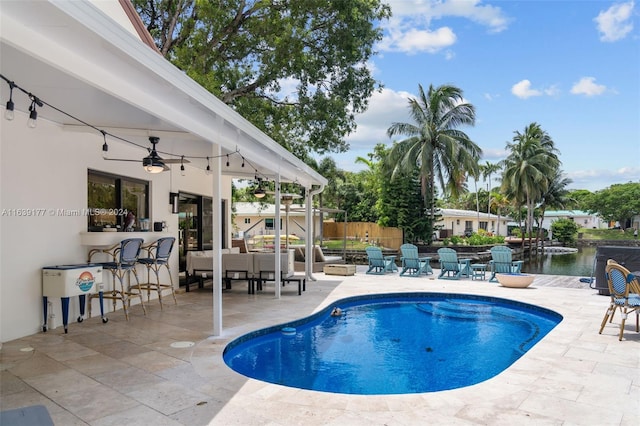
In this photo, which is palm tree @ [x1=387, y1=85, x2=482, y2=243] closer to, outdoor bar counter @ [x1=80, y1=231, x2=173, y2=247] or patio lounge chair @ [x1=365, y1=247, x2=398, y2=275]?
patio lounge chair @ [x1=365, y1=247, x2=398, y2=275]

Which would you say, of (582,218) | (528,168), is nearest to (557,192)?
(528,168)

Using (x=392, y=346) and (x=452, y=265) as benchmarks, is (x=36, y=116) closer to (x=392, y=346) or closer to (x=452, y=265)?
(x=392, y=346)

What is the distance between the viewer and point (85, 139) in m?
6.52

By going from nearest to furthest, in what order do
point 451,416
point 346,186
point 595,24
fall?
point 451,416, point 595,24, point 346,186

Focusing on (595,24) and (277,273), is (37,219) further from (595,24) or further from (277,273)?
(595,24)

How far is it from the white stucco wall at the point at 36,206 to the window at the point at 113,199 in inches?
9.2

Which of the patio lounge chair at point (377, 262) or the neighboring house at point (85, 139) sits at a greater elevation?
the neighboring house at point (85, 139)

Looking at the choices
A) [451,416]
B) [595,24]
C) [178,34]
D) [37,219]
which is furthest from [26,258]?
[595,24]

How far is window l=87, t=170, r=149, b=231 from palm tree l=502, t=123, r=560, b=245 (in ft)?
94.6

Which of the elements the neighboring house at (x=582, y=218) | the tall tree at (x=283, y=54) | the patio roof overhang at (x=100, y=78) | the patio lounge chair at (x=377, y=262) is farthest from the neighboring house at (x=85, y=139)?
the neighboring house at (x=582, y=218)

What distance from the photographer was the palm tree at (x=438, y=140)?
23.3m

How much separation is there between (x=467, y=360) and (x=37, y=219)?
238 inches

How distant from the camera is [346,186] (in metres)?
34.5

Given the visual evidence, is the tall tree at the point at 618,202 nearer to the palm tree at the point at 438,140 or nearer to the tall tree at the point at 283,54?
the palm tree at the point at 438,140
